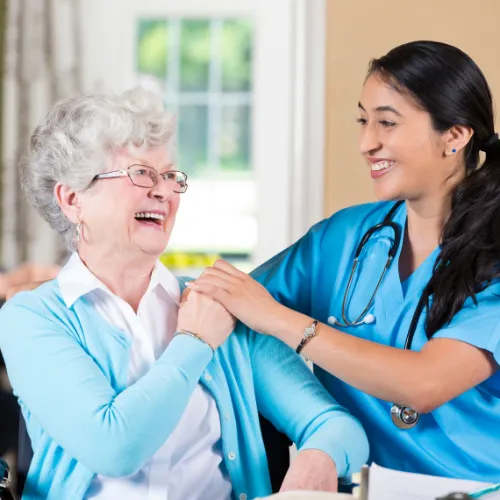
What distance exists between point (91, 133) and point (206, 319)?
16.0 inches

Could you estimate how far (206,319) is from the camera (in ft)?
4.84

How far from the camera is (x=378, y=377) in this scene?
4.98ft

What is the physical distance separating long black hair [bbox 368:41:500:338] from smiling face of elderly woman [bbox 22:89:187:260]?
1.71ft

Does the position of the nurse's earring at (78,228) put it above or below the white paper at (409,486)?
above

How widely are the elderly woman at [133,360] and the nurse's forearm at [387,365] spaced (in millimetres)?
90

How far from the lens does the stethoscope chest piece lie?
1.63m

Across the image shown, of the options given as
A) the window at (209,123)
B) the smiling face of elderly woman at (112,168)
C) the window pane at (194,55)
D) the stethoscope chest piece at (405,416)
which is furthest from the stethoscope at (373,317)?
the window pane at (194,55)

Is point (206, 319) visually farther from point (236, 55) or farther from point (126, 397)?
point (236, 55)

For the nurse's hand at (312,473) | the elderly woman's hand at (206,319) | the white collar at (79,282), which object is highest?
the white collar at (79,282)

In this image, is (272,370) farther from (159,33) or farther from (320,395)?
(159,33)

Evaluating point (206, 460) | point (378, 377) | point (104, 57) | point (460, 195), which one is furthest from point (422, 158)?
point (104, 57)

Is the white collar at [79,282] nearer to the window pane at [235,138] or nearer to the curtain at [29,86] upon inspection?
the curtain at [29,86]

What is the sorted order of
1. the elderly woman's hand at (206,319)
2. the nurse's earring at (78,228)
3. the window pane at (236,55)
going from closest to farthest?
the elderly woman's hand at (206,319), the nurse's earring at (78,228), the window pane at (236,55)

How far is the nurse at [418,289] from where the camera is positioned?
5.02 ft
